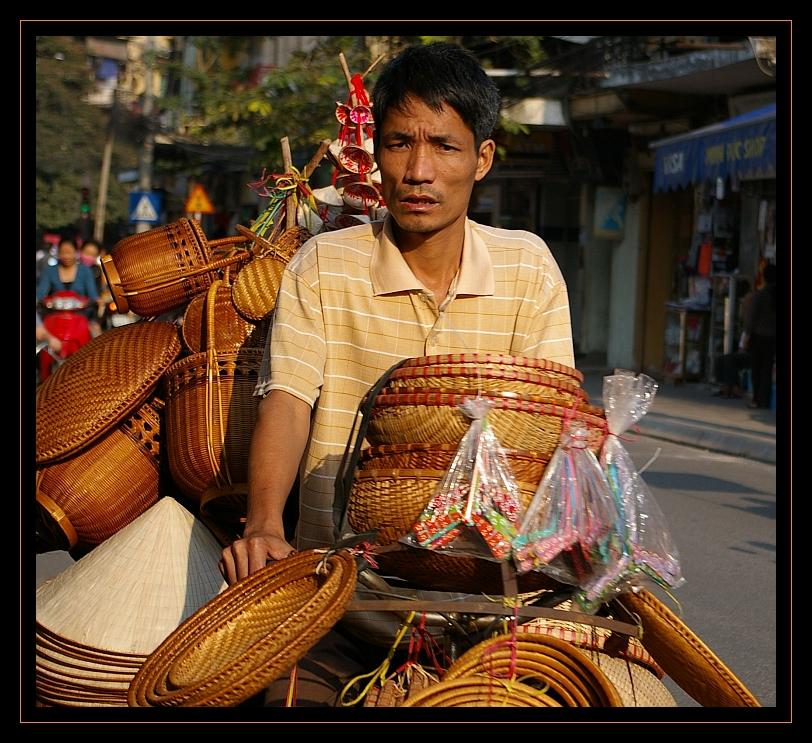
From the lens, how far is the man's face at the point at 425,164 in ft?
7.11

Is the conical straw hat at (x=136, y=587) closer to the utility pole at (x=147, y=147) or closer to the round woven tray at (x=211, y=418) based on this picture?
the round woven tray at (x=211, y=418)

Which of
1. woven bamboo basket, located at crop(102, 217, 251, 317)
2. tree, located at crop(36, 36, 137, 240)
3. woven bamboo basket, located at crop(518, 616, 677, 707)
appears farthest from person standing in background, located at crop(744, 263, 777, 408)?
tree, located at crop(36, 36, 137, 240)

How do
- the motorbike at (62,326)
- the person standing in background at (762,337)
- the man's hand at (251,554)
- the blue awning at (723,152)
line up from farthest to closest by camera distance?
the person standing in background at (762,337) → the blue awning at (723,152) → the motorbike at (62,326) → the man's hand at (251,554)

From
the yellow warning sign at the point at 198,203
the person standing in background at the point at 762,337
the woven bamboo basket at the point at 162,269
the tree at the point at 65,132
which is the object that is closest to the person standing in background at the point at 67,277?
the person standing in background at the point at 762,337

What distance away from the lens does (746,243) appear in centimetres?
1648

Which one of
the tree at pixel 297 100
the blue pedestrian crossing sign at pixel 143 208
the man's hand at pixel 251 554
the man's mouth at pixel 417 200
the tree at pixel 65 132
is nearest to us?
the man's hand at pixel 251 554

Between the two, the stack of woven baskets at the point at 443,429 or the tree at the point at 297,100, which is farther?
the tree at the point at 297,100

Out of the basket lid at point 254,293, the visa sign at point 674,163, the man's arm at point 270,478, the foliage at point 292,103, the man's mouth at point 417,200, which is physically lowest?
the man's arm at point 270,478

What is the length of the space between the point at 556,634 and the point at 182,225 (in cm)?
184

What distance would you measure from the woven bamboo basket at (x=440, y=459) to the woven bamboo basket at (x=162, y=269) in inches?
61.8

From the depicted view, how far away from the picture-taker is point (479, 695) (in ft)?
6.19

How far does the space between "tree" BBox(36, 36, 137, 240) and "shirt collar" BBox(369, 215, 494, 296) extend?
109 feet

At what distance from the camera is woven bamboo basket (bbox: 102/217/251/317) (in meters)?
3.39
